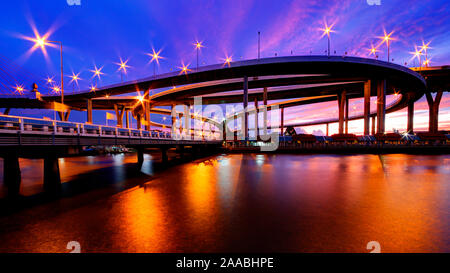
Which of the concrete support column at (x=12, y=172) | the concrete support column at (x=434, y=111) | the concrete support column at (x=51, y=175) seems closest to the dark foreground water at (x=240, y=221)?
the concrete support column at (x=51, y=175)

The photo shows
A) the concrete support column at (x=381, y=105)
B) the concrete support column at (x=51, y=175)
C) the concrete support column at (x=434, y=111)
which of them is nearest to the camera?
the concrete support column at (x=51, y=175)

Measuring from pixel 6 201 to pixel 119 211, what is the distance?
804 centimetres

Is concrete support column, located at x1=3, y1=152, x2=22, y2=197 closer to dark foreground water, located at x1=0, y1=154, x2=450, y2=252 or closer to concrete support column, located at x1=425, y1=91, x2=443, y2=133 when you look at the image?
dark foreground water, located at x1=0, y1=154, x2=450, y2=252

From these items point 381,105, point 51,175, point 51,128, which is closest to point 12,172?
point 51,175

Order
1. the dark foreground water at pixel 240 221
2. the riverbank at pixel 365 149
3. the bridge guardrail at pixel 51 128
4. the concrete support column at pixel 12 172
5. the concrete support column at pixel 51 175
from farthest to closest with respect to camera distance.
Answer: the riverbank at pixel 365 149, the concrete support column at pixel 12 172, the concrete support column at pixel 51 175, the bridge guardrail at pixel 51 128, the dark foreground water at pixel 240 221

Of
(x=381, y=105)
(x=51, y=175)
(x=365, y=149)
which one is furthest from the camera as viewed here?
(x=381, y=105)

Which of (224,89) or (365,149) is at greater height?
(224,89)

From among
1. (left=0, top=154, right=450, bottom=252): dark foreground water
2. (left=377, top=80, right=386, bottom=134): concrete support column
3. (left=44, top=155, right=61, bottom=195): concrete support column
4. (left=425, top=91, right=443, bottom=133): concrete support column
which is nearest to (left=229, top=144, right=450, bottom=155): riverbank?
(left=377, top=80, right=386, bottom=134): concrete support column

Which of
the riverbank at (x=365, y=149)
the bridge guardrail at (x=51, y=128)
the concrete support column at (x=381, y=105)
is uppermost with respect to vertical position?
the concrete support column at (x=381, y=105)

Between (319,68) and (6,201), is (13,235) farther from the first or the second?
(319,68)

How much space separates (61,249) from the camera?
16.3 ft

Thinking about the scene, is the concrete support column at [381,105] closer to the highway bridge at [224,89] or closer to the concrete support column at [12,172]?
the highway bridge at [224,89]

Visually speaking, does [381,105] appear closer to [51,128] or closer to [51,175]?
[51,128]

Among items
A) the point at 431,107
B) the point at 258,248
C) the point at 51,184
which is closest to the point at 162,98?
the point at 51,184
